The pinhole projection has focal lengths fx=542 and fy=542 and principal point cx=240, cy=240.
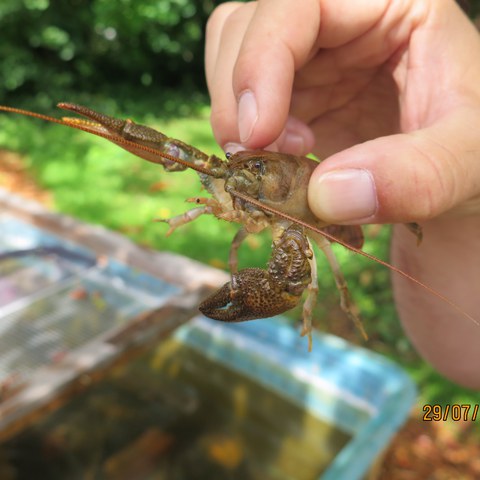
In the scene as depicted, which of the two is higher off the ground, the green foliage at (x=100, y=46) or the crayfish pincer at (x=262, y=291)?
the green foliage at (x=100, y=46)

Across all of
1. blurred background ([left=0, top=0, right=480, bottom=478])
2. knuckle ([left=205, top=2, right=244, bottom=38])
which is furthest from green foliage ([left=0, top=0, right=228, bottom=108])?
knuckle ([left=205, top=2, right=244, bottom=38])

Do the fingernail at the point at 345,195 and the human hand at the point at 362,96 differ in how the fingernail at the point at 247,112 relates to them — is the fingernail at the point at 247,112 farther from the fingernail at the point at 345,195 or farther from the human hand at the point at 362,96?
the fingernail at the point at 345,195

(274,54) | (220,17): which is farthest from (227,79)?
(220,17)

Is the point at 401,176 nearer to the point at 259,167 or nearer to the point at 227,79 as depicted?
the point at 259,167

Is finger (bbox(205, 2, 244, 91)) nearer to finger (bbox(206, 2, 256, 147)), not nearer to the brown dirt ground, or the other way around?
finger (bbox(206, 2, 256, 147))

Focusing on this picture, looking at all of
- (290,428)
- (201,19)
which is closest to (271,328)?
(290,428)

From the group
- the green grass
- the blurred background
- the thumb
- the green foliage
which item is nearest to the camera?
the thumb

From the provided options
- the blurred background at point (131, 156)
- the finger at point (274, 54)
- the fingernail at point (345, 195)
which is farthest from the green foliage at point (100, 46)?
the fingernail at point (345, 195)
